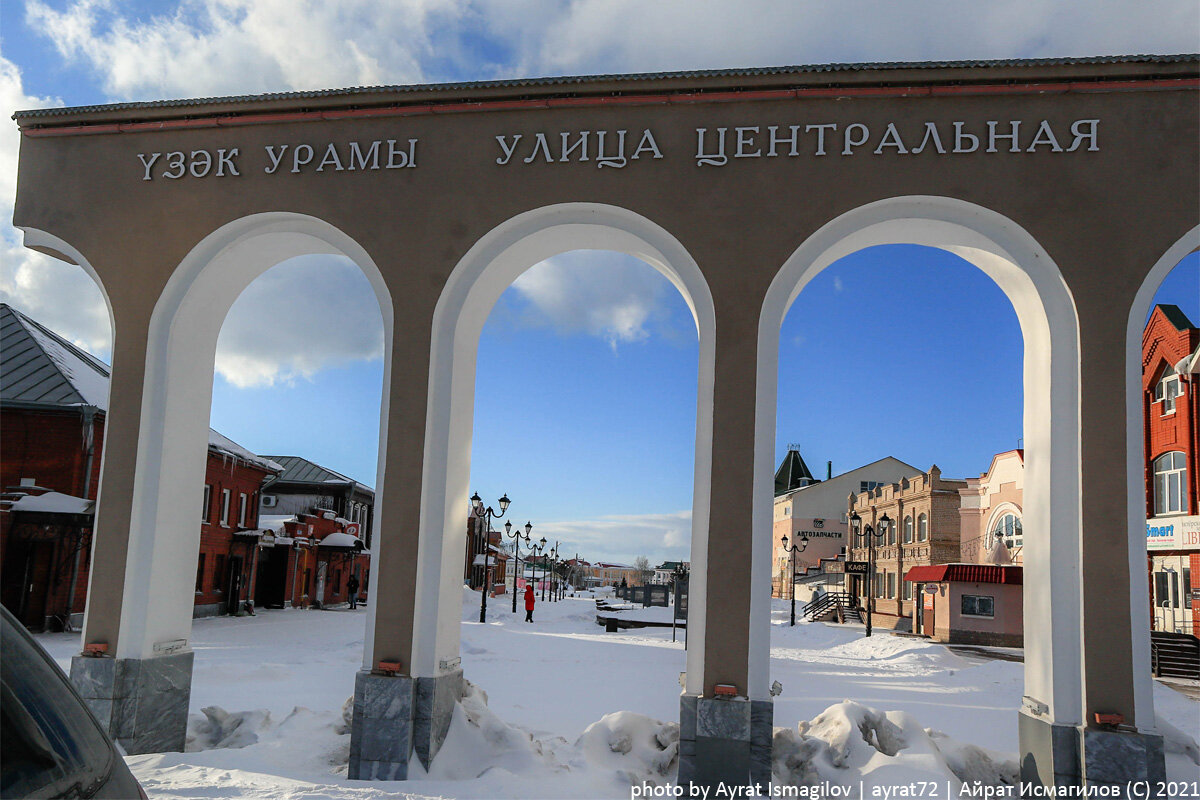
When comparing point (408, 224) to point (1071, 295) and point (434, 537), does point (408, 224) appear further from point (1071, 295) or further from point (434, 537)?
point (1071, 295)

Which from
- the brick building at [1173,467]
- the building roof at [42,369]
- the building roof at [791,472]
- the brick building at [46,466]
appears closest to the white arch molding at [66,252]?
the brick building at [46,466]

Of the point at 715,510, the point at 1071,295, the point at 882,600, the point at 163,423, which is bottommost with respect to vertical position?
the point at 882,600

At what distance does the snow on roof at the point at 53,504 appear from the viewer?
770 inches

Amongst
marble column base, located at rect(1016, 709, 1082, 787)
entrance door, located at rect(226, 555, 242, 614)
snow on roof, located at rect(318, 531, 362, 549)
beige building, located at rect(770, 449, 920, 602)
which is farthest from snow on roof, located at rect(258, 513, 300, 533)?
beige building, located at rect(770, 449, 920, 602)

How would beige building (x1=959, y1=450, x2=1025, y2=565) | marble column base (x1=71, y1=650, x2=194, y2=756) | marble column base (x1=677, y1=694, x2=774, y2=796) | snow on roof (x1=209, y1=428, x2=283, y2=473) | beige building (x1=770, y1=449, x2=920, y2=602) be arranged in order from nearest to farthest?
marble column base (x1=677, y1=694, x2=774, y2=796) < marble column base (x1=71, y1=650, x2=194, y2=756) < snow on roof (x1=209, y1=428, x2=283, y2=473) < beige building (x1=959, y1=450, x2=1025, y2=565) < beige building (x1=770, y1=449, x2=920, y2=602)

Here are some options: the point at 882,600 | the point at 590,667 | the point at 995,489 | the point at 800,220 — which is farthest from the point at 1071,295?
the point at 882,600

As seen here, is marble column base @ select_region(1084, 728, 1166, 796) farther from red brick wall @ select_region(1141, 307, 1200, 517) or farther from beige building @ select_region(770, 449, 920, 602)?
beige building @ select_region(770, 449, 920, 602)

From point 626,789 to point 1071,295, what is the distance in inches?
272

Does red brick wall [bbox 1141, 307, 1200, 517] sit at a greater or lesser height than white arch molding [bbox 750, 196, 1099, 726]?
greater

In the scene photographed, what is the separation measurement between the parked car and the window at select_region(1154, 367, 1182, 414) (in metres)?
29.5

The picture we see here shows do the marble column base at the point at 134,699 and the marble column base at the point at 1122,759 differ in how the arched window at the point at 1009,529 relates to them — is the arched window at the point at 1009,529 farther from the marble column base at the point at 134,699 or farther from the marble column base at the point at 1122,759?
the marble column base at the point at 134,699

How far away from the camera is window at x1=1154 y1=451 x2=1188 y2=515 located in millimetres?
24359

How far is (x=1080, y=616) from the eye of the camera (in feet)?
27.2

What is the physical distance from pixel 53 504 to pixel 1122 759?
2144 cm
